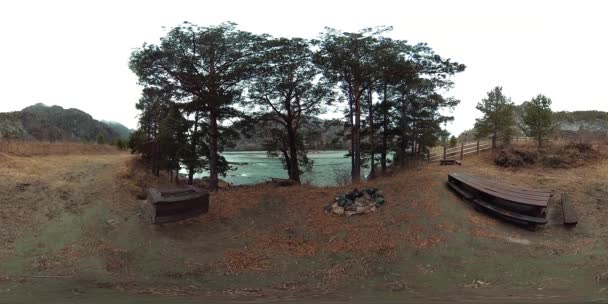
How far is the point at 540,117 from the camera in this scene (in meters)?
22.2

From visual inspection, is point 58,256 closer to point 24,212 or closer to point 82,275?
point 82,275

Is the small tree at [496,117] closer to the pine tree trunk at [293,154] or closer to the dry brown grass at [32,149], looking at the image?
the pine tree trunk at [293,154]

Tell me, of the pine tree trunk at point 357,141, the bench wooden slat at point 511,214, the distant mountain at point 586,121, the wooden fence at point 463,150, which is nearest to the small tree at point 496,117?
the wooden fence at point 463,150

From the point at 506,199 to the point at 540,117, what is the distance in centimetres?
1292

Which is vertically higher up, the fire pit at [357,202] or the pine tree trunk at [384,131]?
the pine tree trunk at [384,131]

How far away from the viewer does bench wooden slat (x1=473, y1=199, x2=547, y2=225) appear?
11094 mm

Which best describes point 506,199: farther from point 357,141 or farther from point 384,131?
point 384,131

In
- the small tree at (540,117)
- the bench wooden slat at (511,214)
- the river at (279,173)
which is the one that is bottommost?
the river at (279,173)

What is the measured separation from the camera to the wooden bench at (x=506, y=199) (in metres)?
11.4

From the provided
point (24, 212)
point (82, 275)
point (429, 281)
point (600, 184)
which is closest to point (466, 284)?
point (429, 281)

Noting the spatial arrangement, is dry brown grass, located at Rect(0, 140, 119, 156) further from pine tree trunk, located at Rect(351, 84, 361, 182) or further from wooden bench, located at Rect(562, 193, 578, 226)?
wooden bench, located at Rect(562, 193, 578, 226)

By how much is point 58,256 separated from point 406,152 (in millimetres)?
19836

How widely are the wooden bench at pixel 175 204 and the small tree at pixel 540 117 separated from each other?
746 inches

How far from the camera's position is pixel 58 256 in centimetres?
898
